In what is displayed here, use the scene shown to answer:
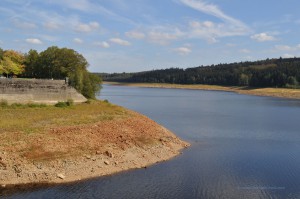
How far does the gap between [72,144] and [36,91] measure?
684 inches

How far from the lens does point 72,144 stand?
101 ft

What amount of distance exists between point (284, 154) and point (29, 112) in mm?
25276

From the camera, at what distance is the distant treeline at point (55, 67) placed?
5753 centimetres

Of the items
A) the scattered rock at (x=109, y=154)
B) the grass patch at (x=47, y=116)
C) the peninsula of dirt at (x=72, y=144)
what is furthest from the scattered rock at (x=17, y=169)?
the scattered rock at (x=109, y=154)

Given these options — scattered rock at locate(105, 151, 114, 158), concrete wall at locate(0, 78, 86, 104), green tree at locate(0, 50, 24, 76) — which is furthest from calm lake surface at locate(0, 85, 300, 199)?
green tree at locate(0, 50, 24, 76)

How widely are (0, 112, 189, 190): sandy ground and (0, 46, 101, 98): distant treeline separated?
20539 millimetres

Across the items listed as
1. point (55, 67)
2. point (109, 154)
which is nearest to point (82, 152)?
point (109, 154)

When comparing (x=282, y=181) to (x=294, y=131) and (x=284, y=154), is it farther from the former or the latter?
(x=294, y=131)

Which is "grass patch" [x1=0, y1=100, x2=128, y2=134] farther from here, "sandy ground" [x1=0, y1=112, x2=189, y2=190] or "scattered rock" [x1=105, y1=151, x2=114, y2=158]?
"scattered rock" [x1=105, y1=151, x2=114, y2=158]

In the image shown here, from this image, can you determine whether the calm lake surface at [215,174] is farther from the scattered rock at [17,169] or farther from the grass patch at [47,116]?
the grass patch at [47,116]

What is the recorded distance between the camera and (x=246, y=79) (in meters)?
192

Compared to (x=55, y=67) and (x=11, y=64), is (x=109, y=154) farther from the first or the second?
(x=11, y=64)

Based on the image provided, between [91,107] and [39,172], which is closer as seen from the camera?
[39,172]

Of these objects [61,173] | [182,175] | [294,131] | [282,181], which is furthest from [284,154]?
[61,173]
